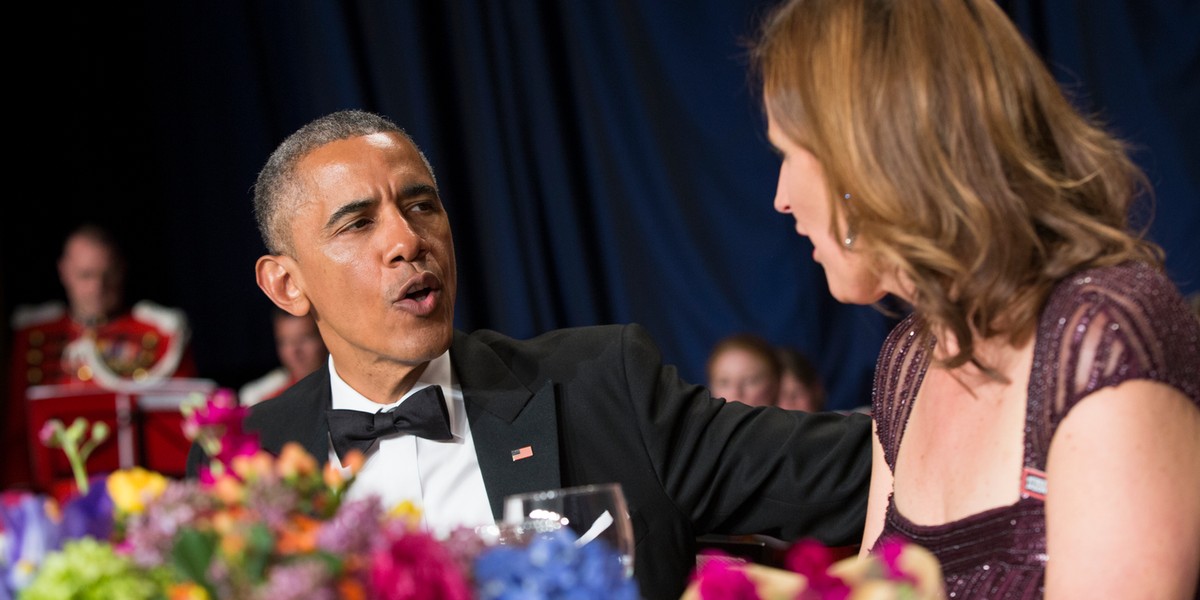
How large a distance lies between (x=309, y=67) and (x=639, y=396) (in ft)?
14.4

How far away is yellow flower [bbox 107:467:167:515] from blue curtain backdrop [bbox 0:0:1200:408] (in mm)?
3870

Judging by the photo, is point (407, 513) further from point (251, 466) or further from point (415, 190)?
point (415, 190)

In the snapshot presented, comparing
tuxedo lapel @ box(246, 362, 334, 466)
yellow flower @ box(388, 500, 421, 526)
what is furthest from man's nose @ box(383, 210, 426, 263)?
yellow flower @ box(388, 500, 421, 526)

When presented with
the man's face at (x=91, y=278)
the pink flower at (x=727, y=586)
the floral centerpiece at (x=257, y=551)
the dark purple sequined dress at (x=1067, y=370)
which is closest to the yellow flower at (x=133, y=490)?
the floral centerpiece at (x=257, y=551)

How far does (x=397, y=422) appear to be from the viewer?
2.29 m

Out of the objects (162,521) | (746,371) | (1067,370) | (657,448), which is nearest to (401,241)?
(657,448)

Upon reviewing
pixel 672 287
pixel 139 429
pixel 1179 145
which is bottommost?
pixel 139 429

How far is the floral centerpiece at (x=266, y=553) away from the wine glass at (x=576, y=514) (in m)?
0.21

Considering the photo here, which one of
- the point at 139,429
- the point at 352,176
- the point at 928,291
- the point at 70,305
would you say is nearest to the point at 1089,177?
the point at 928,291

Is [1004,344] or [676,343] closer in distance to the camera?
[1004,344]

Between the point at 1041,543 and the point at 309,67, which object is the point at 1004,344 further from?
the point at 309,67

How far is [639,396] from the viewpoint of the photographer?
7.36 feet

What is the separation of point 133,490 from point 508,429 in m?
1.26

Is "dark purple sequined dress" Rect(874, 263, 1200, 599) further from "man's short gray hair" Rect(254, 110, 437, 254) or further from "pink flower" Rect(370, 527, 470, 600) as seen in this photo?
"man's short gray hair" Rect(254, 110, 437, 254)
